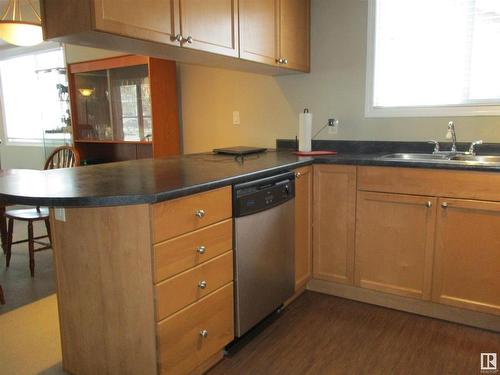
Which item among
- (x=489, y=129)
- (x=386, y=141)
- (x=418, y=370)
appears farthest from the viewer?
(x=386, y=141)

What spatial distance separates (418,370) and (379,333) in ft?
1.13

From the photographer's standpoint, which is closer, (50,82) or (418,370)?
(418,370)


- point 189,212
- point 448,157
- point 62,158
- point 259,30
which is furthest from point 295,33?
point 62,158

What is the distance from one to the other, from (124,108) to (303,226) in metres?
2.37

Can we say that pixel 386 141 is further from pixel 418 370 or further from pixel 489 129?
pixel 418 370

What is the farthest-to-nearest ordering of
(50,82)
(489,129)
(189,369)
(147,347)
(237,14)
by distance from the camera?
(50,82), (489,129), (237,14), (189,369), (147,347)

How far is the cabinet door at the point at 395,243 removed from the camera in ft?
7.38

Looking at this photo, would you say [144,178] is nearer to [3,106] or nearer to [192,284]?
[192,284]

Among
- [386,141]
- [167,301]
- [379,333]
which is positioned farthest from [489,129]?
[167,301]

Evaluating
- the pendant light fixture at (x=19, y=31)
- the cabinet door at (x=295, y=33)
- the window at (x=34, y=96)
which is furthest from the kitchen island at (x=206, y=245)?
the window at (x=34, y=96)

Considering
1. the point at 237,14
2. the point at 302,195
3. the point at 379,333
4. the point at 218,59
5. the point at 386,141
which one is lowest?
the point at 379,333

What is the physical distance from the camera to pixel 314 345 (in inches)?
80.4

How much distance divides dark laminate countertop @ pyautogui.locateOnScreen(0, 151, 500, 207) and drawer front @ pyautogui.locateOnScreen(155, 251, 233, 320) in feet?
1.09

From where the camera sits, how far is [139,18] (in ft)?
5.66
